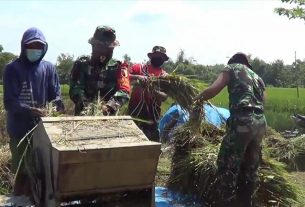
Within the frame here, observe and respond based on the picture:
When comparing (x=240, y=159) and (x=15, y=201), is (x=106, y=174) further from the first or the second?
(x=240, y=159)

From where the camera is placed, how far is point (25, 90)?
12.9ft

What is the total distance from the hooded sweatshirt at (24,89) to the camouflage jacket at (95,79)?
20cm

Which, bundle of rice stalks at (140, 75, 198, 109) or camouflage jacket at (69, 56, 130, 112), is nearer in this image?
camouflage jacket at (69, 56, 130, 112)

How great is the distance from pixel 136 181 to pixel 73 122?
549 millimetres

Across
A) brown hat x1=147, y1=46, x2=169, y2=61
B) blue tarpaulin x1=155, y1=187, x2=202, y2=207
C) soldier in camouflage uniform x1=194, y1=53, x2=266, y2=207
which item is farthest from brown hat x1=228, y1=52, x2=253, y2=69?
blue tarpaulin x1=155, y1=187, x2=202, y2=207

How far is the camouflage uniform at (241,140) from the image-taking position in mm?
4422

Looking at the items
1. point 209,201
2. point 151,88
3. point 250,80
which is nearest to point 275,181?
point 209,201

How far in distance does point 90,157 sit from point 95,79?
143 cm

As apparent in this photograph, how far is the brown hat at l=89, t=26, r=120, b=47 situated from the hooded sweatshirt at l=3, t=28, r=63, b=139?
0.41 meters

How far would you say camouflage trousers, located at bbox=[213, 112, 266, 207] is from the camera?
4418mm

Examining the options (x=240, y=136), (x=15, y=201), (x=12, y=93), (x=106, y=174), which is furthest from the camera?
(x=240, y=136)

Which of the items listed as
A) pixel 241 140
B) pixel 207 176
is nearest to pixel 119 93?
pixel 241 140

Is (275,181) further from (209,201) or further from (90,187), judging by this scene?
(90,187)

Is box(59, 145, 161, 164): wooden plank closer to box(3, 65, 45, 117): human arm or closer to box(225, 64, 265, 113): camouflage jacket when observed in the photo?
box(3, 65, 45, 117): human arm
